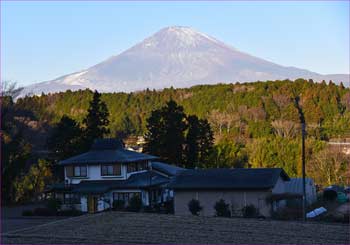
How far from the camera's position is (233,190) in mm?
26312

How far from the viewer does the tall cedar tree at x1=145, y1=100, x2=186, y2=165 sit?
38719 millimetres

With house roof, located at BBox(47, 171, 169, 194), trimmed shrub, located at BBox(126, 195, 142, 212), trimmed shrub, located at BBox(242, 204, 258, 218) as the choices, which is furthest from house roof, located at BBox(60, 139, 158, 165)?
trimmed shrub, located at BBox(242, 204, 258, 218)

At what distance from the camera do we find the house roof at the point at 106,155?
32.0m

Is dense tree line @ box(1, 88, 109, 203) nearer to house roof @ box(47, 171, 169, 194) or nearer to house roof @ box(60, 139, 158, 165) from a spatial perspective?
house roof @ box(60, 139, 158, 165)

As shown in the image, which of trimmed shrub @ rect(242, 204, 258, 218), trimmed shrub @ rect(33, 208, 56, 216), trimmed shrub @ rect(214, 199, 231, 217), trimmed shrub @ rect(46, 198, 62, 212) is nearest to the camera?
trimmed shrub @ rect(242, 204, 258, 218)

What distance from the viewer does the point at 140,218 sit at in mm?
21219

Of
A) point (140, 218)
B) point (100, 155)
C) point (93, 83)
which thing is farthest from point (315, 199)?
point (93, 83)

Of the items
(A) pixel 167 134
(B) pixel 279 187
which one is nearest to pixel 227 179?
(B) pixel 279 187

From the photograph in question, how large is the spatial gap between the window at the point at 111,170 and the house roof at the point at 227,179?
483 cm

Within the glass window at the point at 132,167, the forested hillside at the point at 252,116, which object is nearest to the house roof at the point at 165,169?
the glass window at the point at 132,167

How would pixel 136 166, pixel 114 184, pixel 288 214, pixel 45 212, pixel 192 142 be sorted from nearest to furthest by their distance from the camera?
pixel 288 214
pixel 45 212
pixel 114 184
pixel 136 166
pixel 192 142

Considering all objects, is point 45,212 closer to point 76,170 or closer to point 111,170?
point 76,170

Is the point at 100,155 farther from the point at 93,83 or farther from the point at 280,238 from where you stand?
the point at 93,83

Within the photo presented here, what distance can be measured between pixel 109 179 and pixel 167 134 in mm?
7776
